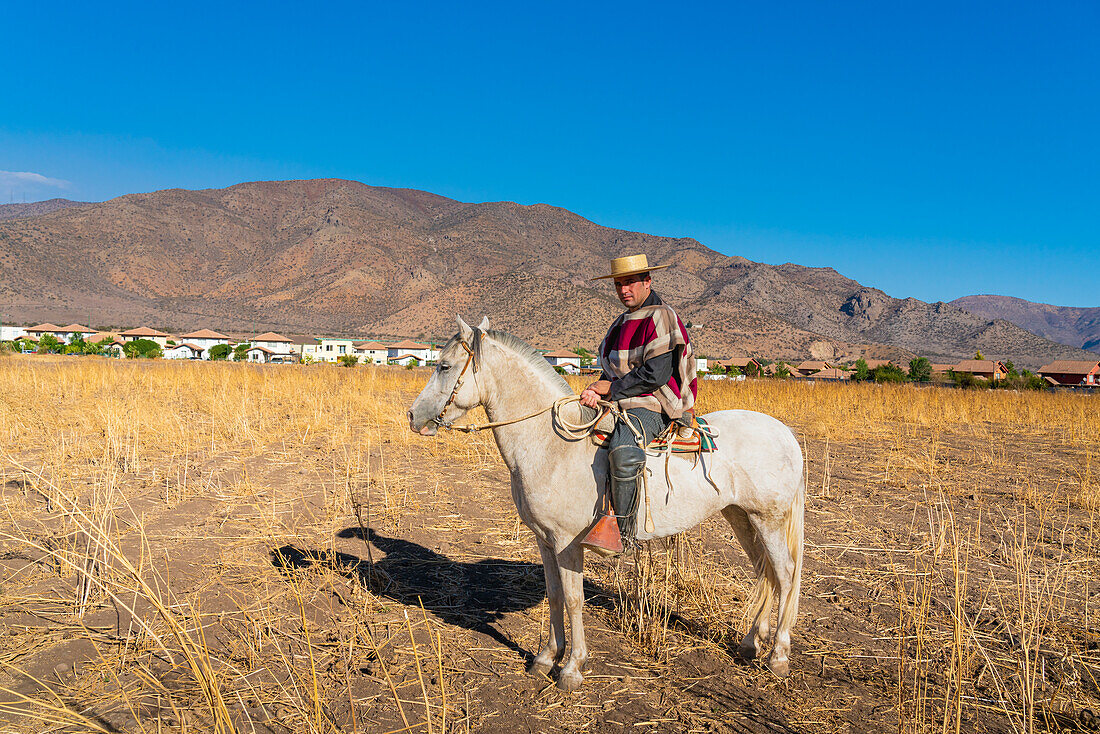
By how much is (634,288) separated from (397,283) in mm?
146380

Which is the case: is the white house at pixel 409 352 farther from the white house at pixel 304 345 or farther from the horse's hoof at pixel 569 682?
the horse's hoof at pixel 569 682

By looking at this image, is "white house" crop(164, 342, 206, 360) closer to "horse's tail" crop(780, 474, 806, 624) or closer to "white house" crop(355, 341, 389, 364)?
"white house" crop(355, 341, 389, 364)

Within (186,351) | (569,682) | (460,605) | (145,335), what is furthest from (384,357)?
(569,682)

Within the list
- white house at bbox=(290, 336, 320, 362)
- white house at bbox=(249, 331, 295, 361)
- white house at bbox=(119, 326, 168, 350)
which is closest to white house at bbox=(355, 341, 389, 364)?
white house at bbox=(290, 336, 320, 362)

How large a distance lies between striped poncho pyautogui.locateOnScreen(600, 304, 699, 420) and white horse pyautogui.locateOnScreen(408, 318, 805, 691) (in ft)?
1.20

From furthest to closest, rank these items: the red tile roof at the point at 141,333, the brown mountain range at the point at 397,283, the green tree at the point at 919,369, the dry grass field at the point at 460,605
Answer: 1. the brown mountain range at the point at 397,283
2. the red tile roof at the point at 141,333
3. the green tree at the point at 919,369
4. the dry grass field at the point at 460,605

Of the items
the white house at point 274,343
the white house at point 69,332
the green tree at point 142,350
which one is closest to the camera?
the green tree at point 142,350

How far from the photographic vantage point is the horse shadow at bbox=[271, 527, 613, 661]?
4.80 meters

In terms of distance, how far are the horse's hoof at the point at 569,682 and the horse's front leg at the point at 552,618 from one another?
22 centimetres

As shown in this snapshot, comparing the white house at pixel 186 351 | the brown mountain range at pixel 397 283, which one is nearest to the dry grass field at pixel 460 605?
the white house at pixel 186 351

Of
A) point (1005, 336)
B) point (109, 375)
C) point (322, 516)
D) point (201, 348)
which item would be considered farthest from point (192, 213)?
point (1005, 336)

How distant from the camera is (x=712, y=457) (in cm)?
393

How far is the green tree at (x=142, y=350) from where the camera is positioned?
5416 centimetres

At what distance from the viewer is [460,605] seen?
490cm
